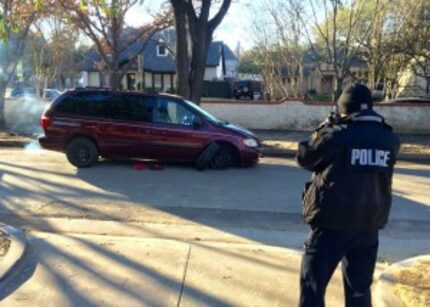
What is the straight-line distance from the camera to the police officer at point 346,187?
11.2ft

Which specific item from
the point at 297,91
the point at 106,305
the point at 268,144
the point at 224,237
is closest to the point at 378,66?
the point at 297,91

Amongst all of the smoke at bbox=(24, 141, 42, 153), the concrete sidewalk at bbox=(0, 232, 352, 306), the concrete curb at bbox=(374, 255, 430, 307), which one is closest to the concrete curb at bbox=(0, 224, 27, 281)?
the concrete sidewalk at bbox=(0, 232, 352, 306)

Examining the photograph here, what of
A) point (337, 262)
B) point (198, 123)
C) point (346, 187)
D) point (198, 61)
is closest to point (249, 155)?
point (198, 123)

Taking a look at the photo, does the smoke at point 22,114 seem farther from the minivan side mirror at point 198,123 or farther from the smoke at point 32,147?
the minivan side mirror at point 198,123

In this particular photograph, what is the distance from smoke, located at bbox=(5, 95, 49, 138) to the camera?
742 inches

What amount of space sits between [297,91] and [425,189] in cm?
1743

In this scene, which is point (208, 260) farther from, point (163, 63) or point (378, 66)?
point (163, 63)

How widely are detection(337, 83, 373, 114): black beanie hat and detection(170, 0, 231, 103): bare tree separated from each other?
40.0ft

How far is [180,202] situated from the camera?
8578 mm

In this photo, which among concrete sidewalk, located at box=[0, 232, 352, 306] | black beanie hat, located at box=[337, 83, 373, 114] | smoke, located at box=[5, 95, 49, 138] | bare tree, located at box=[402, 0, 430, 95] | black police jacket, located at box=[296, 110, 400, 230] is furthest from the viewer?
bare tree, located at box=[402, 0, 430, 95]

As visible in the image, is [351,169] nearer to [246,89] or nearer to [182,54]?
[182,54]

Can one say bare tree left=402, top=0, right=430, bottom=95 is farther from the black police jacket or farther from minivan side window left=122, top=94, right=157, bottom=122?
the black police jacket

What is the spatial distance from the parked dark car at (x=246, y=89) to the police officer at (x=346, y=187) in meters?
36.5

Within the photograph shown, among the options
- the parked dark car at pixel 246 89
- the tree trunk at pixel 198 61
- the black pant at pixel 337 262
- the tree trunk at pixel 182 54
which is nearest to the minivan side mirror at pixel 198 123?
the tree trunk at pixel 182 54
